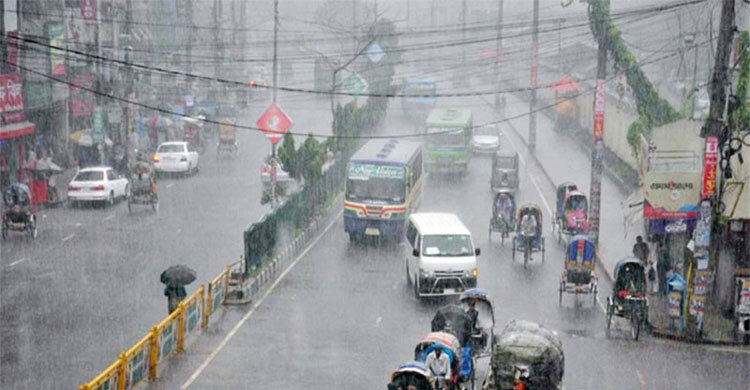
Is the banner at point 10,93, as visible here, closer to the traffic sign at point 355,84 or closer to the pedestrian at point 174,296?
the pedestrian at point 174,296

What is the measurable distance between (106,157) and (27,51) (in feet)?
19.8

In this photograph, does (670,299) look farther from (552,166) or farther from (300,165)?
(552,166)

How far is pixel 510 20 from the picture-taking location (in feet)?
409

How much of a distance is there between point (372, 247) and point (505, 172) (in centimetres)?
1218

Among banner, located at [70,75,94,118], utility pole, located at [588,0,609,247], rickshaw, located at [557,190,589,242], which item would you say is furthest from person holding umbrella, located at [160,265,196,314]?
banner, located at [70,75,94,118]

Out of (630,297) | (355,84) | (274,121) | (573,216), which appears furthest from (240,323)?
(355,84)

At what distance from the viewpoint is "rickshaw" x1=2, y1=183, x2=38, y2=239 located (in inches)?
1300

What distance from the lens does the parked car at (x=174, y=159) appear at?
48.6m

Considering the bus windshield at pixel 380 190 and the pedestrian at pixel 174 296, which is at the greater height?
the bus windshield at pixel 380 190

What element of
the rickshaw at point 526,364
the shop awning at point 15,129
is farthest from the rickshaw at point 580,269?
the shop awning at point 15,129

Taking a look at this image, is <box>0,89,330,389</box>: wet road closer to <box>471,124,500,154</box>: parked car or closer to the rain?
the rain

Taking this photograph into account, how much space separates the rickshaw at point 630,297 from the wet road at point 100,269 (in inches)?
410

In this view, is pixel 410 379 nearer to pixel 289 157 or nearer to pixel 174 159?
pixel 289 157

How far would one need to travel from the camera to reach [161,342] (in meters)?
20.2
